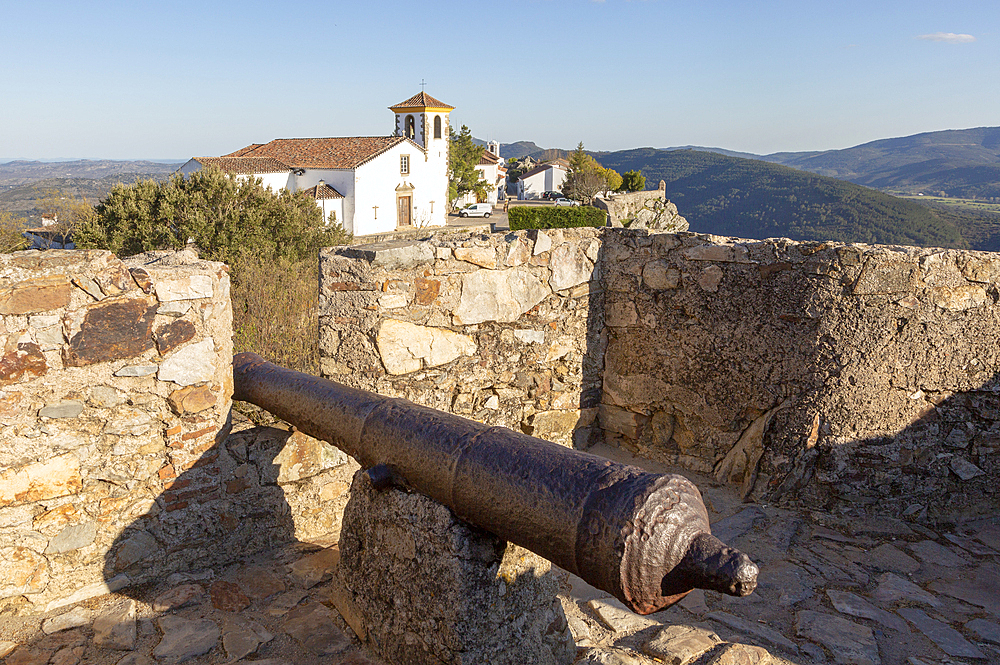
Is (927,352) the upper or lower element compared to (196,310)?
lower

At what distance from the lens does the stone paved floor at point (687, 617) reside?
98.8 inches

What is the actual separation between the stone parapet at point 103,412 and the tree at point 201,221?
48.3 ft

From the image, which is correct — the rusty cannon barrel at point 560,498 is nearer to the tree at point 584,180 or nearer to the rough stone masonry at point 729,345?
the rough stone masonry at point 729,345

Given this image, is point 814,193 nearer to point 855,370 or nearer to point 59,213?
point 59,213

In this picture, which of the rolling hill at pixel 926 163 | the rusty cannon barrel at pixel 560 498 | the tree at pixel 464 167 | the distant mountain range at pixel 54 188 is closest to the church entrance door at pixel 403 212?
the tree at pixel 464 167

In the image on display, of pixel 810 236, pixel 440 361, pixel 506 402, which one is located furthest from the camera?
pixel 810 236

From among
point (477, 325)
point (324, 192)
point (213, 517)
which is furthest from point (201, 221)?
point (324, 192)

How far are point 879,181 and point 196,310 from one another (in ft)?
462

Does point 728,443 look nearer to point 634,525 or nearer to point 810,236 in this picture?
point 634,525

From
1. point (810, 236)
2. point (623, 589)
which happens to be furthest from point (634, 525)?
point (810, 236)

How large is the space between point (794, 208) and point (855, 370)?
65291 millimetres

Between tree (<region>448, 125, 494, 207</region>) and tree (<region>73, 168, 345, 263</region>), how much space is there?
32123 mm

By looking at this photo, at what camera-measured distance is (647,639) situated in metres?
2.68

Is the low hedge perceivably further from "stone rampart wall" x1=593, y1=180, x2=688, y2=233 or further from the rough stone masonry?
the rough stone masonry
